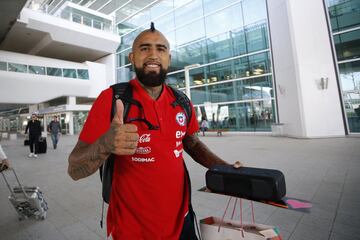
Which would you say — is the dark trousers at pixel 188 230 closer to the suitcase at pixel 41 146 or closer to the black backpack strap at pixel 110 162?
the black backpack strap at pixel 110 162

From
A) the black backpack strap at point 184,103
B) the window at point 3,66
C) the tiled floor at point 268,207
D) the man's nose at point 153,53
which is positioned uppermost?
the window at point 3,66

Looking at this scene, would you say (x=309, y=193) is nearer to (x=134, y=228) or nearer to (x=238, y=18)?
(x=134, y=228)

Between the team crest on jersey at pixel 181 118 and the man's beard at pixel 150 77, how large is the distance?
8.3 inches

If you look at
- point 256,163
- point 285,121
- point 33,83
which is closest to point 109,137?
point 256,163

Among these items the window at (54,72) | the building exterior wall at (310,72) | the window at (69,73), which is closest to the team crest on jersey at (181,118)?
the building exterior wall at (310,72)

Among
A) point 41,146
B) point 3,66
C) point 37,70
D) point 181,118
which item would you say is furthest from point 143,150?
point 37,70

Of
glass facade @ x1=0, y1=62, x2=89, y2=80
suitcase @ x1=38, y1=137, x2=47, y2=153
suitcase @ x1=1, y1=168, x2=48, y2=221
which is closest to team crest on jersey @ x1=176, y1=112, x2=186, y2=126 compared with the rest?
suitcase @ x1=1, y1=168, x2=48, y2=221

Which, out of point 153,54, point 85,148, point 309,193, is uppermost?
point 153,54

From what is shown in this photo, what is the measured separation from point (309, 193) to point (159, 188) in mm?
3077

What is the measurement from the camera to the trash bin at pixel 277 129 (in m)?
11.4

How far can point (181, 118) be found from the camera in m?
1.21

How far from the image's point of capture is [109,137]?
0.81 metres

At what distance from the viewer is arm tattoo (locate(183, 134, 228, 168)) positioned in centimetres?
137

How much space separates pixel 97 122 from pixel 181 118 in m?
0.46
